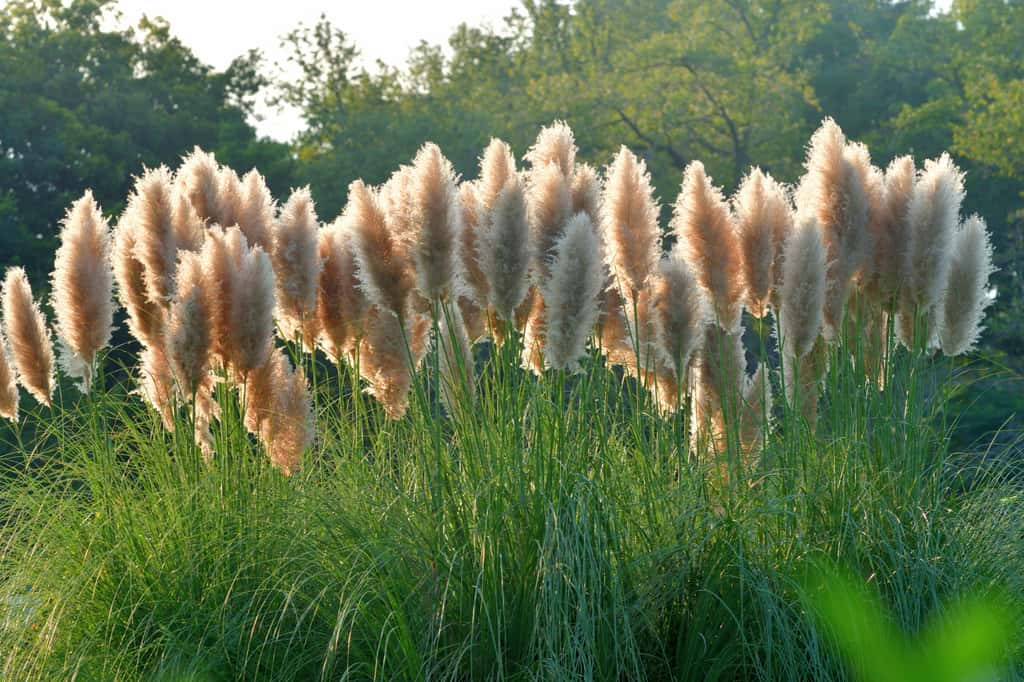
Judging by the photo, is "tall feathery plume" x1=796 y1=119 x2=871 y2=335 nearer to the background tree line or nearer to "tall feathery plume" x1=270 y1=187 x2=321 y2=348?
"tall feathery plume" x1=270 y1=187 x2=321 y2=348

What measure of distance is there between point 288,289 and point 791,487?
2.29 metres

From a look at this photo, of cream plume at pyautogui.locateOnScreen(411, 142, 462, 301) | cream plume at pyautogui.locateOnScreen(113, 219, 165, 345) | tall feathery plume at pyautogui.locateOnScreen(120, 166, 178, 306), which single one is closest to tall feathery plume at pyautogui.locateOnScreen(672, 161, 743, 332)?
cream plume at pyautogui.locateOnScreen(411, 142, 462, 301)

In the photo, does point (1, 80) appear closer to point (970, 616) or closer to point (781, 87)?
point (781, 87)

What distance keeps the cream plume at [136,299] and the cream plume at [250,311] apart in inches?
21.2

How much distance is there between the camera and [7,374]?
5793mm

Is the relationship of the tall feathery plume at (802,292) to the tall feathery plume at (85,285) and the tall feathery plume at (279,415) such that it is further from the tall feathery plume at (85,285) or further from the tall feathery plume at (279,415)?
the tall feathery plume at (85,285)

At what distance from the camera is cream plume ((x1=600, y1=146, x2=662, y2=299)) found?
4996 millimetres

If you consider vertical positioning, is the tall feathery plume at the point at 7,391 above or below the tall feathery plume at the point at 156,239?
below

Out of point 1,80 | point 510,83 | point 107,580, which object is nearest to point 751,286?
point 107,580

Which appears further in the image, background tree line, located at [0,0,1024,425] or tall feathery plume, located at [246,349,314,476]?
background tree line, located at [0,0,1024,425]

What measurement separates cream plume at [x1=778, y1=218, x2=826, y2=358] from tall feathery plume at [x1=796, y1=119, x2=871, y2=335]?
24 centimetres

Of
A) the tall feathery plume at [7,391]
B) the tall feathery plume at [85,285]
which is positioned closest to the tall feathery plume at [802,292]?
the tall feathery plume at [85,285]

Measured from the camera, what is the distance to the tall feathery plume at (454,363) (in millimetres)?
5008

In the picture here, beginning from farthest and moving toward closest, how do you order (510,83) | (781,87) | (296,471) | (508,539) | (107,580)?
1. (510,83)
2. (781,87)
3. (296,471)
4. (107,580)
5. (508,539)
